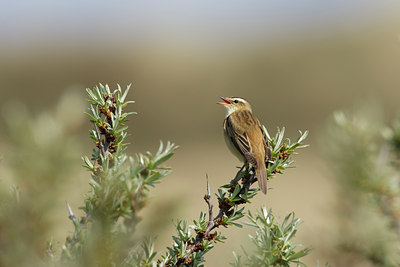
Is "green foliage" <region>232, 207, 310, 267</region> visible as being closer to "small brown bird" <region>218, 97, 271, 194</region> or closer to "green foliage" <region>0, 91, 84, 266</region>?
"green foliage" <region>0, 91, 84, 266</region>

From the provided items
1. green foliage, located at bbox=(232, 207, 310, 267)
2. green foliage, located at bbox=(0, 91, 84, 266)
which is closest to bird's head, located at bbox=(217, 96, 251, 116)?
green foliage, located at bbox=(232, 207, 310, 267)

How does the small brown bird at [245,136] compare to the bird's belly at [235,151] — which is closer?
the small brown bird at [245,136]

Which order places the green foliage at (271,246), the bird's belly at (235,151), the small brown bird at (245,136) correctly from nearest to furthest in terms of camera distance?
the green foliage at (271,246) → the small brown bird at (245,136) → the bird's belly at (235,151)

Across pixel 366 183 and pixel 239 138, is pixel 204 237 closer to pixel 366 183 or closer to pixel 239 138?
pixel 366 183

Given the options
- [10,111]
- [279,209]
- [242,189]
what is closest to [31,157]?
[10,111]

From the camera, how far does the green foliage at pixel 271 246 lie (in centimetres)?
158

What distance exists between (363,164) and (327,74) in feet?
53.4

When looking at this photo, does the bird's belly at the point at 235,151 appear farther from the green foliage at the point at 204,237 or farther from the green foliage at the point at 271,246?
the green foliage at the point at 271,246

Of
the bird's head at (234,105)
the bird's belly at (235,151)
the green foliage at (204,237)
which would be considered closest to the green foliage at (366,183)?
the green foliage at (204,237)

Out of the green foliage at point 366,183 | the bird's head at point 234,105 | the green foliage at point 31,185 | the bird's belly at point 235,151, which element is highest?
the bird's head at point 234,105

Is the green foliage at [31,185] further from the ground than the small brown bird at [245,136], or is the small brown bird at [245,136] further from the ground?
the small brown bird at [245,136]

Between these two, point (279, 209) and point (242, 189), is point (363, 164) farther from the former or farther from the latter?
point (279, 209)

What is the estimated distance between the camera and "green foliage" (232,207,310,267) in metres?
1.58

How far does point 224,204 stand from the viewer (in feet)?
6.99
